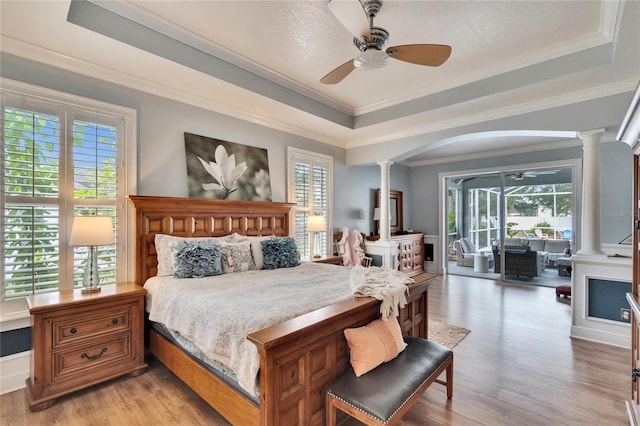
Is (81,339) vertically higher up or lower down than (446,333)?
higher up

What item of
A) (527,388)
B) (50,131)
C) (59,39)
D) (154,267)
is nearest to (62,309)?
(154,267)

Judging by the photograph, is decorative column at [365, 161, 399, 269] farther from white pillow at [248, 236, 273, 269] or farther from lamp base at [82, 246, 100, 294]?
lamp base at [82, 246, 100, 294]

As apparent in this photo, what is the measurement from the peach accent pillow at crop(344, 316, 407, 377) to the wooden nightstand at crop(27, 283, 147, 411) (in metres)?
1.92

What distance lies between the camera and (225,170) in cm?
367

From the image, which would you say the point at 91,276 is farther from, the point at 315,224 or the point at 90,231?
the point at 315,224

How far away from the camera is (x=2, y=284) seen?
91.9 inches

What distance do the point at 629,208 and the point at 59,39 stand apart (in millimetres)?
7297

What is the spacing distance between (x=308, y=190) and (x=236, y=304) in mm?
3083

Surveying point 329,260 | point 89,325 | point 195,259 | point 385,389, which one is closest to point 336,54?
point 195,259

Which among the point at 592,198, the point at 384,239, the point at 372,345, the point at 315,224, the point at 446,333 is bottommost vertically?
the point at 446,333

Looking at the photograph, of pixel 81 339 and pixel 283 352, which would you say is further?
pixel 81 339

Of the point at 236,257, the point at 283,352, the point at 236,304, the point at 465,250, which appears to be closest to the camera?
the point at 283,352

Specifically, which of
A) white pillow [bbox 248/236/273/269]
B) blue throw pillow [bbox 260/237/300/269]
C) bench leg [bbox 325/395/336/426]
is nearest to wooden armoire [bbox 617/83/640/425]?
bench leg [bbox 325/395/336/426]

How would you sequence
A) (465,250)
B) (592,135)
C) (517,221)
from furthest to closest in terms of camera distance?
(465,250), (517,221), (592,135)
